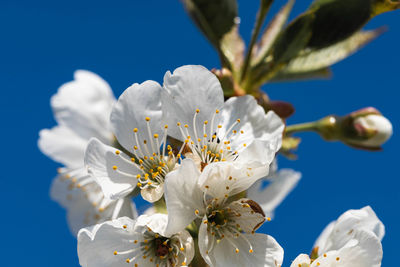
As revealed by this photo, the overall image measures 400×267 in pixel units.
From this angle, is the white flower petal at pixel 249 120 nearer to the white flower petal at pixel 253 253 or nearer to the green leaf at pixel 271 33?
the white flower petal at pixel 253 253

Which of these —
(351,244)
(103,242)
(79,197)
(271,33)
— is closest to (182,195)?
(103,242)

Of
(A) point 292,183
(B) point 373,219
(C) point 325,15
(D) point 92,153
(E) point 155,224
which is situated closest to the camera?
(E) point 155,224

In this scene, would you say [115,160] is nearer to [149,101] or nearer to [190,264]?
[149,101]

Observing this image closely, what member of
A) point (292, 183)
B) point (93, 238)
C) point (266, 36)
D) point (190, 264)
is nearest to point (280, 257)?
point (190, 264)

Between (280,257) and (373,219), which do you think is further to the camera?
(373,219)

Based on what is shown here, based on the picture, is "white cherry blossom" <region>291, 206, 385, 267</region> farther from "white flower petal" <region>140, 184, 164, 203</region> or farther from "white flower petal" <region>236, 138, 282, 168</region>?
"white flower petal" <region>140, 184, 164, 203</region>

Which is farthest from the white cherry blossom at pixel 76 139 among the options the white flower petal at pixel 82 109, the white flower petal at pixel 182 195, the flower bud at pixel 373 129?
the flower bud at pixel 373 129

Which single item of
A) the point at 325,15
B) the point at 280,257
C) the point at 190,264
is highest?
the point at 325,15

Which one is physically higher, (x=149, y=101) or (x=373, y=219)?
(x=149, y=101)

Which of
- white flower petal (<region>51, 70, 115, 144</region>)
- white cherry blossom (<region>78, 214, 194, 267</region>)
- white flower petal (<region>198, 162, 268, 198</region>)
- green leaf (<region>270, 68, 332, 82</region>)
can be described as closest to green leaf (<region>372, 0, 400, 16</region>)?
green leaf (<region>270, 68, 332, 82</region>)
